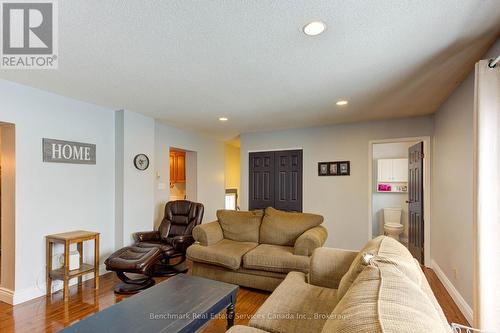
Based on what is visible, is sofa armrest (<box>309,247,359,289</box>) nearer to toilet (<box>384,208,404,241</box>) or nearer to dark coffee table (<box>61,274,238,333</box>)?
dark coffee table (<box>61,274,238,333</box>)

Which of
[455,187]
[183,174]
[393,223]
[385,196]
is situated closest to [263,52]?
[455,187]

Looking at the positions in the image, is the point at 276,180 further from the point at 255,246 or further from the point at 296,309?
the point at 296,309

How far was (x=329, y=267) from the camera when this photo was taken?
1983mm

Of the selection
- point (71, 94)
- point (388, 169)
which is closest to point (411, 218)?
point (388, 169)

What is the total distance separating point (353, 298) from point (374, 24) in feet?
5.35

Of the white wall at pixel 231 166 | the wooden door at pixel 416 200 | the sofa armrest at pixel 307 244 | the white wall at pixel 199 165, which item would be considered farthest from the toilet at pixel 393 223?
the white wall at pixel 199 165

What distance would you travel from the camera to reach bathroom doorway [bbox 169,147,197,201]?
207 inches

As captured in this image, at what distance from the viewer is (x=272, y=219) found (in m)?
3.36

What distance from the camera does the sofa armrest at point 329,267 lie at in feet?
6.36

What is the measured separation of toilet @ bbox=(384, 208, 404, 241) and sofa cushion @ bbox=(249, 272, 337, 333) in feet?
13.5

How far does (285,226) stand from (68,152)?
290cm

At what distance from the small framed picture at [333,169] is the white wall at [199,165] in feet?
8.69

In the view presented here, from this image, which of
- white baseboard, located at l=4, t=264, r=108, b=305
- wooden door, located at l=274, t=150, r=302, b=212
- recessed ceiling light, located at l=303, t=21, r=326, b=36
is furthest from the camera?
wooden door, located at l=274, t=150, r=302, b=212

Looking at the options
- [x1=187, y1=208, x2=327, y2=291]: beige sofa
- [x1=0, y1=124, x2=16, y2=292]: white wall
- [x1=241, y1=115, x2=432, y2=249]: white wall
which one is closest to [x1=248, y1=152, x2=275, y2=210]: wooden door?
[x1=241, y1=115, x2=432, y2=249]: white wall
